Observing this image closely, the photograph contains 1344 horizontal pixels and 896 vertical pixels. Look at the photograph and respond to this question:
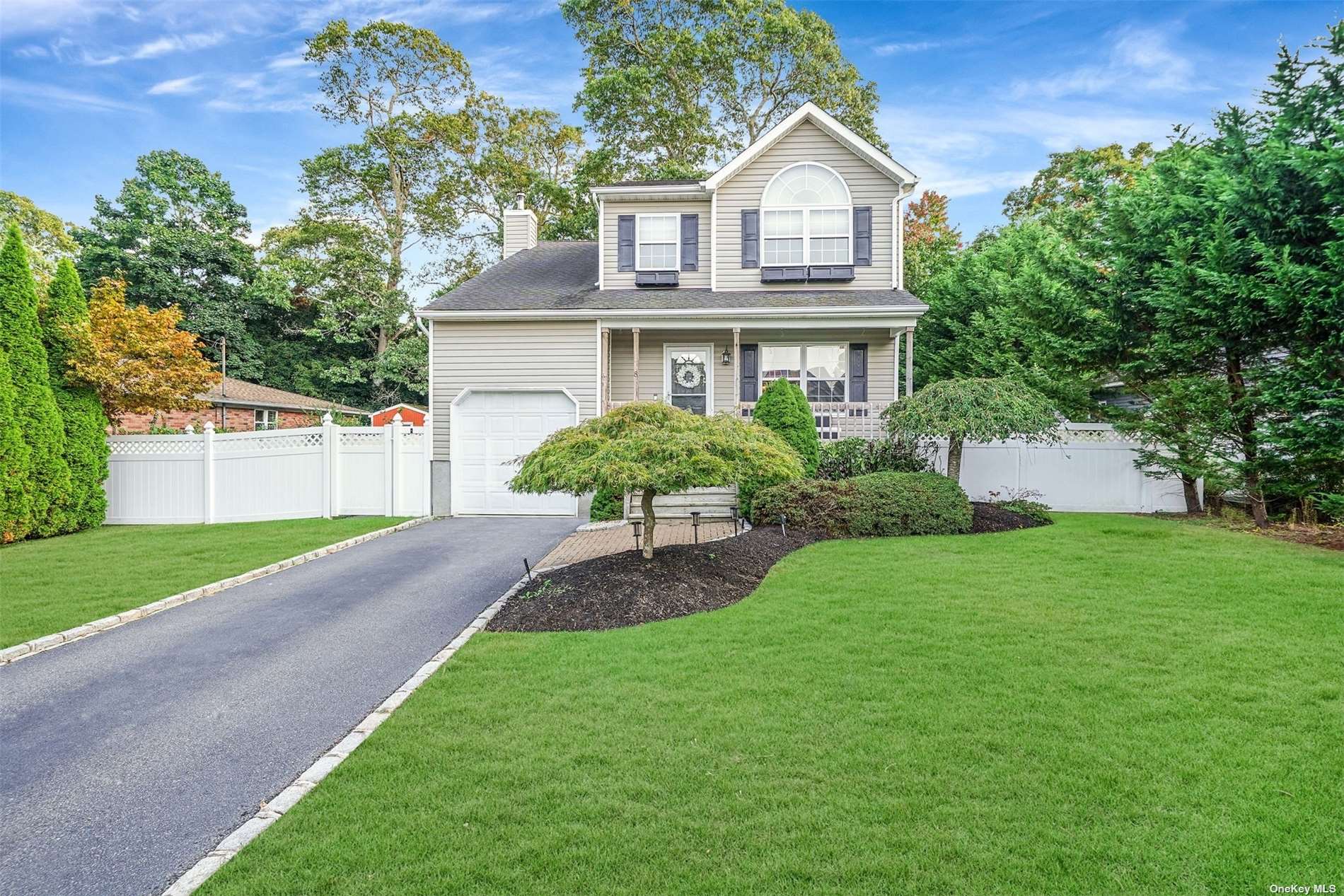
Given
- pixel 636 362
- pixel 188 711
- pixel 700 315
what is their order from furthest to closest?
pixel 636 362
pixel 700 315
pixel 188 711

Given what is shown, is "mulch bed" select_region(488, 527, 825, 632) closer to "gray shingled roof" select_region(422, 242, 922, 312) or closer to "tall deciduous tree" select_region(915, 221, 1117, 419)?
"gray shingled roof" select_region(422, 242, 922, 312)

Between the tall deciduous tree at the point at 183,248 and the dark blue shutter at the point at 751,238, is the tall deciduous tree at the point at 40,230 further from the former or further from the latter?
the dark blue shutter at the point at 751,238

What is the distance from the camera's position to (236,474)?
12766mm

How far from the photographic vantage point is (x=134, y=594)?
23.4 ft

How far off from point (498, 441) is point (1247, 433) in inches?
498

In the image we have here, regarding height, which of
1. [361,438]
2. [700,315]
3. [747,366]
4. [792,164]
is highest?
[792,164]

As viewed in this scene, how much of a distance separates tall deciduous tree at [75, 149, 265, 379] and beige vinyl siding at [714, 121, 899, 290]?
81.4 ft

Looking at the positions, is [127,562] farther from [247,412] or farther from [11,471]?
[247,412]


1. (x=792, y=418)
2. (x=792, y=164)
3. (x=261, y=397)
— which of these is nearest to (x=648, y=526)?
(x=792, y=418)

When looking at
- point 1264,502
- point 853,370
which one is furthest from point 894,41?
point 1264,502

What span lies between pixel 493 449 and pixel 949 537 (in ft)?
29.1

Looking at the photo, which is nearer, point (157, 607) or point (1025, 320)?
point (157, 607)

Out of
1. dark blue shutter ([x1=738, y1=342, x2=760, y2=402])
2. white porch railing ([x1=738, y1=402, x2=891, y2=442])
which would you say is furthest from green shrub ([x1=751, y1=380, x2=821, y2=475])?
dark blue shutter ([x1=738, y1=342, x2=760, y2=402])

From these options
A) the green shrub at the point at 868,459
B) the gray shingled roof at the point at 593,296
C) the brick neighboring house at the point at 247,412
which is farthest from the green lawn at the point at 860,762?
the brick neighboring house at the point at 247,412
